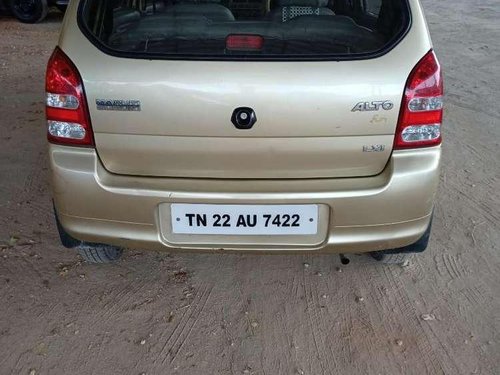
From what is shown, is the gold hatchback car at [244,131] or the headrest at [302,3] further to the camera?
the headrest at [302,3]

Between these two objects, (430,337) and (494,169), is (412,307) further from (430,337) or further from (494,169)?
(494,169)

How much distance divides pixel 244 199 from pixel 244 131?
0.84 feet

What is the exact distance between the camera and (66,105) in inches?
80.6

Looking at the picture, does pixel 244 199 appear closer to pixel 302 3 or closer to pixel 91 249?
pixel 91 249

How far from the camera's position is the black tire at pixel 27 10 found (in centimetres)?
1030

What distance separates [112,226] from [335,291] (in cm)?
111

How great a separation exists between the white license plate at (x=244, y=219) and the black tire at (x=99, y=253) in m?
0.62

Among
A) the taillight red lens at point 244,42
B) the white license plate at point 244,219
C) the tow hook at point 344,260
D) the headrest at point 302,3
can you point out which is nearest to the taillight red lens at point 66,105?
the white license plate at point 244,219

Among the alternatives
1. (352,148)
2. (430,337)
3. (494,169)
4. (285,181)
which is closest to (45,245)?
(285,181)

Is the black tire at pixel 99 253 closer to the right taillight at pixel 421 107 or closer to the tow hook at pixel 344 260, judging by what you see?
the tow hook at pixel 344 260

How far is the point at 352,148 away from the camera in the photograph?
2.06 metres

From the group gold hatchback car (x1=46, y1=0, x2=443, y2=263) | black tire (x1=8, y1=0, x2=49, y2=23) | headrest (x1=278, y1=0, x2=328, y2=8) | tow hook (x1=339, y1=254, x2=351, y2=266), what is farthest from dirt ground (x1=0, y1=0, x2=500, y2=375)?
black tire (x1=8, y1=0, x2=49, y2=23)

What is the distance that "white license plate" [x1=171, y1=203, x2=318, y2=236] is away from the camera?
208cm

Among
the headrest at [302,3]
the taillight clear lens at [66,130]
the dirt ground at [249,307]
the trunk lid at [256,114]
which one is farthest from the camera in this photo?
the headrest at [302,3]
